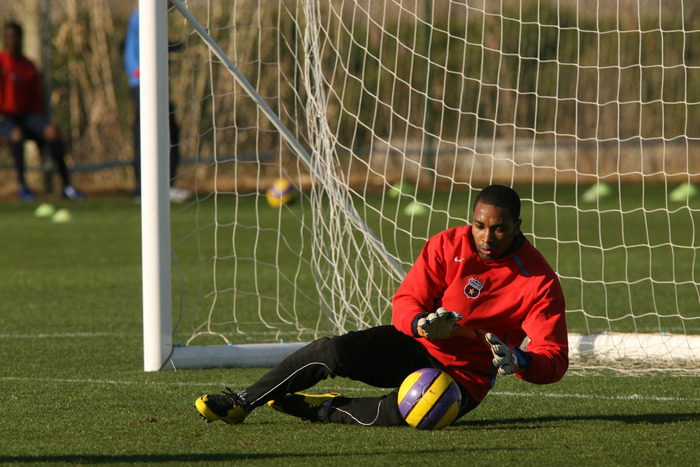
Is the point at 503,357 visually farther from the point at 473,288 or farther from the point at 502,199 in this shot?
the point at 502,199

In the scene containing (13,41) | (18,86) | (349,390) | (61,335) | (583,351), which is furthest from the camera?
(18,86)

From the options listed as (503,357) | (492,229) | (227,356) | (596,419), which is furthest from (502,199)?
(227,356)

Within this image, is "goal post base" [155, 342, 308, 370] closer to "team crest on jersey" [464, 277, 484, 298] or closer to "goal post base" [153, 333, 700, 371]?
"goal post base" [153, 333, 700, 371]

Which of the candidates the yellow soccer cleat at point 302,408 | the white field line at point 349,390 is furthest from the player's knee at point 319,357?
the white field line at point 349,390

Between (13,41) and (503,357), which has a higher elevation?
(503,357)

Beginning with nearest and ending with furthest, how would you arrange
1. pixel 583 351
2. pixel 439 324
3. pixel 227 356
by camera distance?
pixel 439 324 < pixel 227 356 < pixel 583 351

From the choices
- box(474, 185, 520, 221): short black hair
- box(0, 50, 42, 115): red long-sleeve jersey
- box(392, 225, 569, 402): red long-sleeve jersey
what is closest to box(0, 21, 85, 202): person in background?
box(0, 50, 42, 115): red long-sleeve jersey

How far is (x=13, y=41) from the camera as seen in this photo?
15273mm

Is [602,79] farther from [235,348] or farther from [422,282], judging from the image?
[422,282]

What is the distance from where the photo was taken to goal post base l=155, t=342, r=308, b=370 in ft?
19.2

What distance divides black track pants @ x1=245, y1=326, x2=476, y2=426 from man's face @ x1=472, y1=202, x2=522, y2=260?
54cm

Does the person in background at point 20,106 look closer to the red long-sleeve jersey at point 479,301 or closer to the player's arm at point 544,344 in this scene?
the red long-sleeve jersey at point 479,301

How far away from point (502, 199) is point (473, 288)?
1.36 feet

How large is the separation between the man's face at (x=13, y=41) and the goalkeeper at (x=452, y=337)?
39.8 feet
